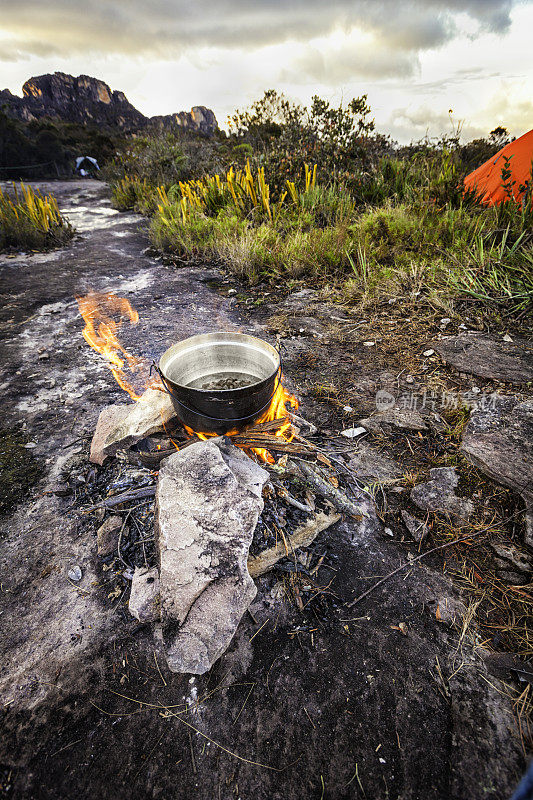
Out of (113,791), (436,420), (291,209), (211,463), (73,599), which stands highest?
A: (291,209)

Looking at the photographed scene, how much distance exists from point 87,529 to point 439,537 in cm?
199

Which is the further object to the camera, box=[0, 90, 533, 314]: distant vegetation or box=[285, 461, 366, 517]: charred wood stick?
box=[0, 90, 533, 314]: distant vegetation

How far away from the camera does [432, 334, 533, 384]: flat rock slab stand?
8.77 ft

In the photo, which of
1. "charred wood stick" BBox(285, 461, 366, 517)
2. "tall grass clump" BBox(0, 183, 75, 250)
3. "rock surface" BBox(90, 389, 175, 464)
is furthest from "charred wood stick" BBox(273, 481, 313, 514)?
"tall grass clump" BBox(0, 183, 75, 250)

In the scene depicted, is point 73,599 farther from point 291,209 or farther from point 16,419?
point 291,209

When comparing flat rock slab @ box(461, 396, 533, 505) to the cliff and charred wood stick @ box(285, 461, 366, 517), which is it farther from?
the cliff

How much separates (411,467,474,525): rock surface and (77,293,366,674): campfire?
1.17 feet

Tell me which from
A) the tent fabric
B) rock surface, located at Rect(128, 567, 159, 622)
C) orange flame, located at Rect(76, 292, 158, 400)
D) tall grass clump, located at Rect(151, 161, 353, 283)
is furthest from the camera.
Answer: the tent fabric

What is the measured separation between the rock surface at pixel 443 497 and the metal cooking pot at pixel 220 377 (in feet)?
3.54

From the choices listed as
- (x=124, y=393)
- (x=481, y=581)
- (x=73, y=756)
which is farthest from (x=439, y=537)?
(x=124, y=393)

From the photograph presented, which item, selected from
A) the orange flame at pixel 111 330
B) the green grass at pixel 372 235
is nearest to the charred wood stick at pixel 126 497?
the orange flame at pixel 111 330

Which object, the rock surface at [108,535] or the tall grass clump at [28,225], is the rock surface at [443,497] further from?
the tall grass clump at [28,225]

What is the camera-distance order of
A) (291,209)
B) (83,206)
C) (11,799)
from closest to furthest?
(11,799) → (291,209) → (83,206)

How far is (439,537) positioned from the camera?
1789 millimetres
